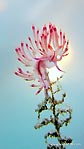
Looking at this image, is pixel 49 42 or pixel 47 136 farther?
pixel 47 136

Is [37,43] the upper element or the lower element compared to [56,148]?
upper

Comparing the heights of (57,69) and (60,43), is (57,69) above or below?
below

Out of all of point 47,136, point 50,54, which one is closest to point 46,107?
point 47,136

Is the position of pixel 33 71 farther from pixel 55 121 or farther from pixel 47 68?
pixel 55 121

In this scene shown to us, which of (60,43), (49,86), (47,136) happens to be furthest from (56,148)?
(60,43)

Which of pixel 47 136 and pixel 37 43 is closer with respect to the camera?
pixel 37 43

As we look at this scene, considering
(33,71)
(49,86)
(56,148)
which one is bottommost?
(56,148)

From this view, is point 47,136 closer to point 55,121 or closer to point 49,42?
point 55,121

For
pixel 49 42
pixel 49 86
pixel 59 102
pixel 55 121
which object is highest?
pixel 49 42
